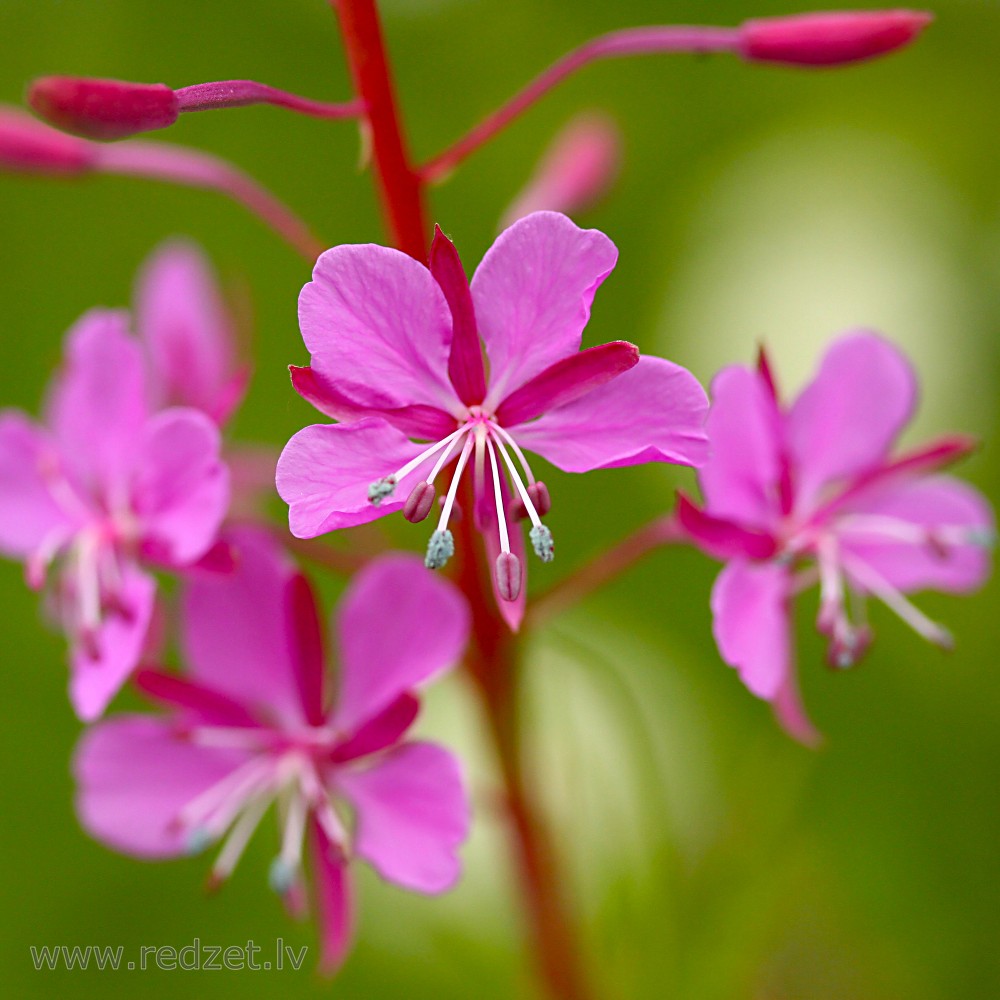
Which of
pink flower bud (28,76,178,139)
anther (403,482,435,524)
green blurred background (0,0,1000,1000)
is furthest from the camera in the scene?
green blurred background (0,0,1000,1000)

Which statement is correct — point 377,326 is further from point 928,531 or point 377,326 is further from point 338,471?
point 928,531

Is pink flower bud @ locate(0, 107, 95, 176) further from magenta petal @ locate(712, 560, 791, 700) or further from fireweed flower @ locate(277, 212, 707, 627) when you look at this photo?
magenta petal @ locate(712, 560, 791, 700)

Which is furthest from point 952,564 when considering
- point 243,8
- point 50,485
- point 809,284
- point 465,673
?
point 243,8

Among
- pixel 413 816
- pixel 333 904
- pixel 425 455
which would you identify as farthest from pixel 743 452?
pixel 333 904

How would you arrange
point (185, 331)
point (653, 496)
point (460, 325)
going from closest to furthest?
point (460, 325) → point (185, 331) → point (653, 496)

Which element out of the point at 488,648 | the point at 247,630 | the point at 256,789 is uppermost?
the point at 247,630

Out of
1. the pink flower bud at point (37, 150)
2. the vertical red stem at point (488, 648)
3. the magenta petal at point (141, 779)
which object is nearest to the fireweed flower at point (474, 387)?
the vertical red stem at point (488, 648)

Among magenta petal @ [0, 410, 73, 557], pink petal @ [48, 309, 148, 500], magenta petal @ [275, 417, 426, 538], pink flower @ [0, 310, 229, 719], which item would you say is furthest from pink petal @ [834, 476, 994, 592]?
magenta petal @ [0, 410, 73, 557]
